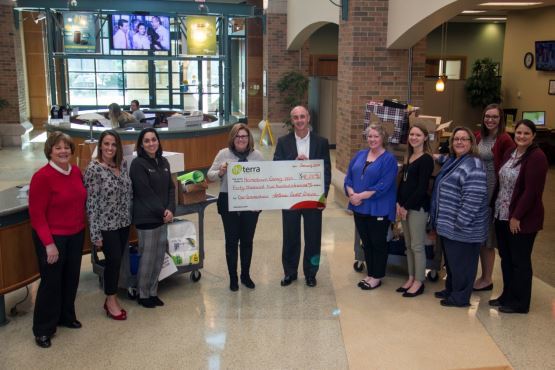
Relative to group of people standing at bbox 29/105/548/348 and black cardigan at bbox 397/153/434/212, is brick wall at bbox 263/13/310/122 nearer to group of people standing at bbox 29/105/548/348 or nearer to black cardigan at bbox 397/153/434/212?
group of people standing at bbox 29/105/548/348

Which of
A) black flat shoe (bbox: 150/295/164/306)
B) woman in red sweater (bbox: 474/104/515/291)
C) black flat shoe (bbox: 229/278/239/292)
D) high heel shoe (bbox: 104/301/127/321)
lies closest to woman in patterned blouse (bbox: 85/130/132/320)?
high heel shoe (bbox: 104/301/127/321)

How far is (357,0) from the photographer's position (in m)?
8.52

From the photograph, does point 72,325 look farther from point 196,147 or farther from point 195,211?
point 196,147

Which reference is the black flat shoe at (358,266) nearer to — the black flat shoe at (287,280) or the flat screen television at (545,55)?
the black flat shoe at (287,280)

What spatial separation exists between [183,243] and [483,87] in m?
12.4

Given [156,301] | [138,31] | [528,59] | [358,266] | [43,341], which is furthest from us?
[528,59]

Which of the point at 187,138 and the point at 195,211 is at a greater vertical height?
the point at 187,138

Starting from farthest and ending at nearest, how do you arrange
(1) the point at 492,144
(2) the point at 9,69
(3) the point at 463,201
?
(2) the point at 9,69
(1) the point at 492,144
(3) the point at 463,201

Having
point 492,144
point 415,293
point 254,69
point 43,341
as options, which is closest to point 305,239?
point 415,293

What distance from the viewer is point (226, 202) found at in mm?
5453

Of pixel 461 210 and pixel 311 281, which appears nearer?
pixel 461 210

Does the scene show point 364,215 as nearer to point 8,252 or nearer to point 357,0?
point 8,252

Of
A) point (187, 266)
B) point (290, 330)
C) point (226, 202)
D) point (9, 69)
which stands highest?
point (9, 69)

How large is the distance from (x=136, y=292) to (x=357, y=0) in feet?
17.5
